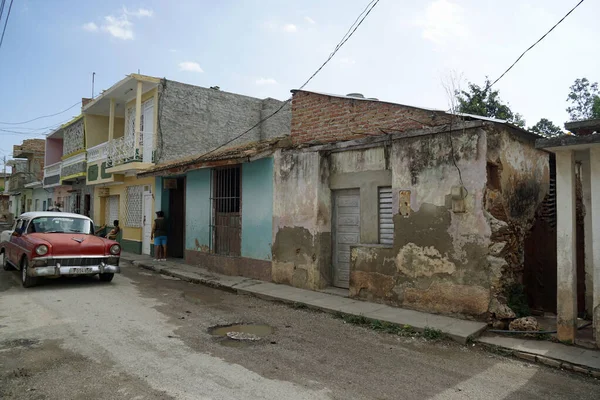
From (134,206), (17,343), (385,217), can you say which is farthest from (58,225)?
(385,217)

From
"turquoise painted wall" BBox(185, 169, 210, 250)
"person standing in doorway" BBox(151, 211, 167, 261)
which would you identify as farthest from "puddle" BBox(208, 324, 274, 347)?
"person standing in doorway" BBox(151, 211, 167, 261)

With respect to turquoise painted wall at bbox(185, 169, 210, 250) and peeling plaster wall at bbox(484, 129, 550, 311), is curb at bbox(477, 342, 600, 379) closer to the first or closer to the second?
peeling plaster wall at bbox(484, 129, 550, 311)

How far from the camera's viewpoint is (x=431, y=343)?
5.62 metres

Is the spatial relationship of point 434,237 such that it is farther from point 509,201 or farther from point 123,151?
point 123,151

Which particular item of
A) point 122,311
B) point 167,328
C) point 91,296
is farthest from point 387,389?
point 91,296

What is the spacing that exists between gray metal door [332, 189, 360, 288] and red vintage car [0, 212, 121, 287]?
506cm

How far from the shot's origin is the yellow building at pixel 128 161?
600 inches

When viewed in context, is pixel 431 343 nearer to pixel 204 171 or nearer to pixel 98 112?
pixel 204 171

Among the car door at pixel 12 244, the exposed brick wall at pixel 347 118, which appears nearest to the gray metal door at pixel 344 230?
the exposed brick wall at pixel 347 118

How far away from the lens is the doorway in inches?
577

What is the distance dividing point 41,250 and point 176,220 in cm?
655

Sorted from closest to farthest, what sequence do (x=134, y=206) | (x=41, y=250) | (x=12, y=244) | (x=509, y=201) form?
(x=509, y=201), (x=41, y=250), (x=12, y=244), (x=134, y=206)

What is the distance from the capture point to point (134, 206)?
16609 mm

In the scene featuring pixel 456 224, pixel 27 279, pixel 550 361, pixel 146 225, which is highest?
pixel 456 224
